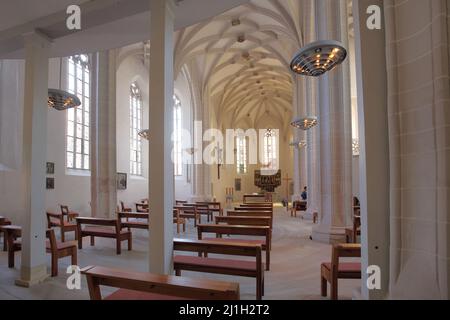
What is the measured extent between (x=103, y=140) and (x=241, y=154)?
2066cm

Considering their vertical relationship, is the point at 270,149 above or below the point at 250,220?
above

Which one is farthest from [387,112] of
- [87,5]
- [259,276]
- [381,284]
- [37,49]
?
[37,49]

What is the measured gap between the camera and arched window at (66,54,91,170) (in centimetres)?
1136

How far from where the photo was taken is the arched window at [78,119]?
37.3 feet

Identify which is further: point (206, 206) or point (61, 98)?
point (206, 206)

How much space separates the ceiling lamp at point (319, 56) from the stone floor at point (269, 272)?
11.2 feet

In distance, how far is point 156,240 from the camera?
127 inches

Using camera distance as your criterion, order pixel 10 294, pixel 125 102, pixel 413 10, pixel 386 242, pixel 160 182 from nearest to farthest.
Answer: pixel 413 10, pixel 386 242, pixel 160 182, pixel 10 294, pixel 125 102

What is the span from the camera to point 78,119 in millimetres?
11836

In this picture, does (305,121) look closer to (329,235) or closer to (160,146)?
(329,235)

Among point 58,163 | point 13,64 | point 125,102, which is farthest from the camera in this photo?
point 125,102

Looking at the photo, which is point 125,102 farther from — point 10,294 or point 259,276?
point 259,276

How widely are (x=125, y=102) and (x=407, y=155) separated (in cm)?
1458

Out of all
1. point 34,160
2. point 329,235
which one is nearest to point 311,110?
point 329,235
